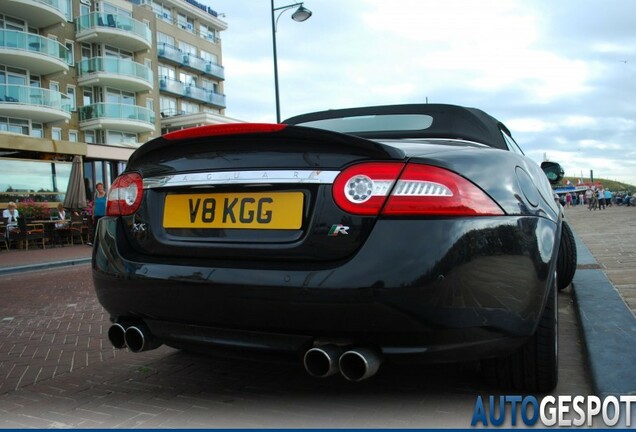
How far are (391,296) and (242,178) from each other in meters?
0.73

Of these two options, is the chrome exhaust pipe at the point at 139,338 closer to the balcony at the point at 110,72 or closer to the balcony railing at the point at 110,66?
the balcony at the point at 110,72

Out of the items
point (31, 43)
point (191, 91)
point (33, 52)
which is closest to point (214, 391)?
point (33, 52)

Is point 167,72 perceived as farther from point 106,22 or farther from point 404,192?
point 404,192

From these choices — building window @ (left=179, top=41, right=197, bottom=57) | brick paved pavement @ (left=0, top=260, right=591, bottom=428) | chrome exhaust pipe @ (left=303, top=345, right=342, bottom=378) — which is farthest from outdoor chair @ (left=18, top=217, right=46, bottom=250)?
building window @ (left=179, top=41, right=197, bottom=57)

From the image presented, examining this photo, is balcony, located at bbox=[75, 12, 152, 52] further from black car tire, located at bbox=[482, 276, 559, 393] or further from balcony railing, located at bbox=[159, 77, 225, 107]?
black car tire, located at bbox=[482, 276, 559, 393]

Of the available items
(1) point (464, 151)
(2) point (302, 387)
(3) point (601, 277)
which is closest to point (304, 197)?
(1) point (464, 151)

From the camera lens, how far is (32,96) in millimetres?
30812

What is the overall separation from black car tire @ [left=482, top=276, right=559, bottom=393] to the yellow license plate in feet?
3.72

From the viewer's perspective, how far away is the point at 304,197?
213 centimetres

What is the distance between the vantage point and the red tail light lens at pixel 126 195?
8.34 ft

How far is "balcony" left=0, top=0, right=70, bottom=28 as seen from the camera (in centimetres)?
3042

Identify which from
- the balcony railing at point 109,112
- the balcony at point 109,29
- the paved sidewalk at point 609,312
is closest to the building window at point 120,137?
the balcony railing at point 109,112

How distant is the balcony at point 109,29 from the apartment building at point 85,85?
6 centimetres

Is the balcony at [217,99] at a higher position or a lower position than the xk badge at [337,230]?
higher
